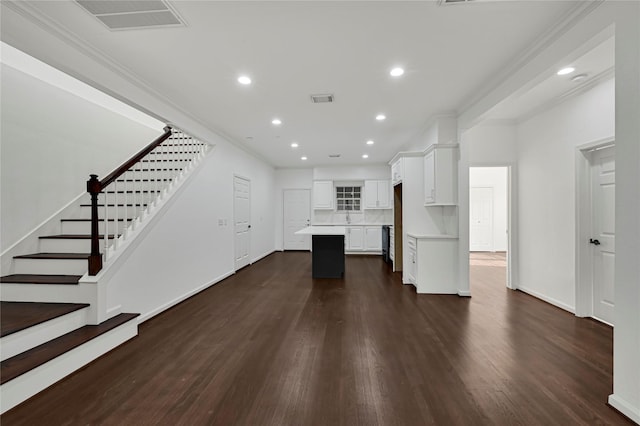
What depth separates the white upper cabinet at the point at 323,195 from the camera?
8953mm

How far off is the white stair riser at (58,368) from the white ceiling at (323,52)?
8.33 ft

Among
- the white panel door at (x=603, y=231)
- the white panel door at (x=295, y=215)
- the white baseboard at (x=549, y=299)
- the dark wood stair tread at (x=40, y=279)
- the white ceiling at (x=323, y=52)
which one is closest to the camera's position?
the white ceiling at (x=323, y=52)

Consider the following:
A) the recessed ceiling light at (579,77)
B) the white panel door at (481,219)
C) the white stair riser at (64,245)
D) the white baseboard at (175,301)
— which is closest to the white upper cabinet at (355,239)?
the white panel door at (481,219)

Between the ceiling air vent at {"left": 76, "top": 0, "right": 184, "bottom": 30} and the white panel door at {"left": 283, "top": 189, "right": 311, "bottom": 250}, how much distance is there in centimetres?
724

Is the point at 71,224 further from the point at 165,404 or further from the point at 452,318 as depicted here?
the point at 452,318

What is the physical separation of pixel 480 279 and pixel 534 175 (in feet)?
7.35

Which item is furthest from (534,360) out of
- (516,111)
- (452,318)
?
(516,111)

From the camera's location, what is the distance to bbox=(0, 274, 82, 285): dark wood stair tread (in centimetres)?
274

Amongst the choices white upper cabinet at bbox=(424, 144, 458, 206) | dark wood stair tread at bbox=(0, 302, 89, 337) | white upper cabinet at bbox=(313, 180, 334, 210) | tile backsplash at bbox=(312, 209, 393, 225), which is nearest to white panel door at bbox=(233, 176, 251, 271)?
white upper cabinet at bbox=(313, 180, 334, 210)

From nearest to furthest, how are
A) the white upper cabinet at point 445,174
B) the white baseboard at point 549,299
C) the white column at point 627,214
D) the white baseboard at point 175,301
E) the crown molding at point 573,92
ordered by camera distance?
the white column at point 627,214, the crown molding at point 573,92, the white baseboard at point 175,301, the white baseboard at point 549,299, the white upper cabinet at point 445,174

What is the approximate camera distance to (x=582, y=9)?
2100mm

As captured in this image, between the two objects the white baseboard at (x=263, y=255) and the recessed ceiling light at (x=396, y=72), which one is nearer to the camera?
the recessed ceiling light at (x=396, y=72)

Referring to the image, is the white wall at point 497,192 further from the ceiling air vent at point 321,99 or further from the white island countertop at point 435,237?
the ceiling air vent at point 321,99

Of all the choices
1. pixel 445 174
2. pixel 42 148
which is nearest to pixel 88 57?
pixel 42 148
